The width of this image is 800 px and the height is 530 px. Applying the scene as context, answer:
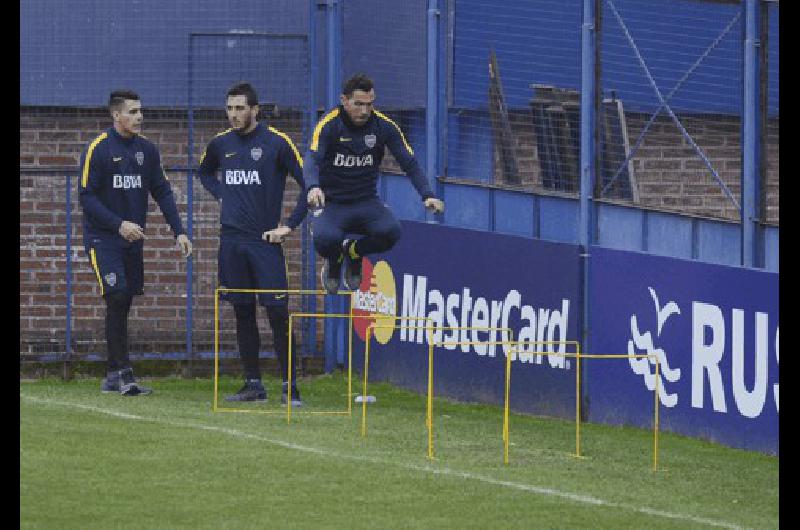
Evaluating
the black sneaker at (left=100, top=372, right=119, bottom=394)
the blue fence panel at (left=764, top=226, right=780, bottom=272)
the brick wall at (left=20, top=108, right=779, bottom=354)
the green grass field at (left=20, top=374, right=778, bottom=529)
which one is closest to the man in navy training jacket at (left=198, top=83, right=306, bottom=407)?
the green grass field at (left=20, top=374, right=778, bottom=529)

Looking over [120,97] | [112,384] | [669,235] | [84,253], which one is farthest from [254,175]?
[84,253]

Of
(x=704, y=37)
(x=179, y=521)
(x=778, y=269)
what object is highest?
(x=704, y=37)

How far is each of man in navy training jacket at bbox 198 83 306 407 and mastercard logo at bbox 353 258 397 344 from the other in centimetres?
235

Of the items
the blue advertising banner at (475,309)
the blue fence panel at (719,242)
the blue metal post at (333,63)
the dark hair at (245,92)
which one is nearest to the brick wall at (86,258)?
the blue metal post at (333,63)

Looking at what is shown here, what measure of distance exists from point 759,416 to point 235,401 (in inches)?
185

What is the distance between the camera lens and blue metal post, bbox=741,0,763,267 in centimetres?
1577

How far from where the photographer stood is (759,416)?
14.8 meters

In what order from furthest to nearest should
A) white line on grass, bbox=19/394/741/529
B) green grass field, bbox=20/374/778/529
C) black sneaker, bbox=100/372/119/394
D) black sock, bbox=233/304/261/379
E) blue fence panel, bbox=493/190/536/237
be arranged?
blue fence panel, bbox=493/190/536/237 < black sneaker, bbox=100/372/119/394 < black sock, bbox=233/304/261/379 < white line on grass, bbox=19/394/741/529 < green grass field, bbox=20/374/778/529

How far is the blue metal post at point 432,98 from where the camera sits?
20.0 metres

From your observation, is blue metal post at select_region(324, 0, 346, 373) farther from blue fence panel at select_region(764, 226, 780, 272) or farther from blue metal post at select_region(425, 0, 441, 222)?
blue fence panel at select_region(764, 226, 780, 272)
